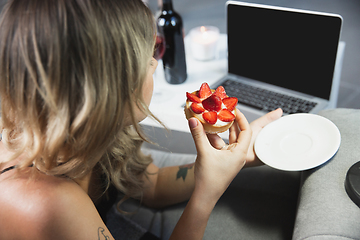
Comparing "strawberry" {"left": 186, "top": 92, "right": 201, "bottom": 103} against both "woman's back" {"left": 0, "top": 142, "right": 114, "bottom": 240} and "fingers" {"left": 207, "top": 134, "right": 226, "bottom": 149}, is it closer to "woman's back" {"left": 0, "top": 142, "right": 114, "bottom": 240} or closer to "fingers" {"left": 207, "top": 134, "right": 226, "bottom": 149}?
"fingers" {"left": 207, "top": 134, "right": 226, "bottom": 149}

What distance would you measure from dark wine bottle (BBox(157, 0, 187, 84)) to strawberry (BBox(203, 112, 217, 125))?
41cm

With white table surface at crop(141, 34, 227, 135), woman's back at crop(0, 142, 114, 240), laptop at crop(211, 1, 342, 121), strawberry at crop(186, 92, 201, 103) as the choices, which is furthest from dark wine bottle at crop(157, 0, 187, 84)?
woman's back at crop(0, 142, 114, 240)

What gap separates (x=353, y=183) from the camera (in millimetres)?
648

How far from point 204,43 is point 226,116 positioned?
71cm

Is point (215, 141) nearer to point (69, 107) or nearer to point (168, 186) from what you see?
point (168, 186)

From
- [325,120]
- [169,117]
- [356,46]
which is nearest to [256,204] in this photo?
[325,120]

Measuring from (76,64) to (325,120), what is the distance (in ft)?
2.27

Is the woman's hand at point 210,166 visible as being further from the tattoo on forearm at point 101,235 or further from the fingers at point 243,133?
the tattoo on forearm at point 101,235

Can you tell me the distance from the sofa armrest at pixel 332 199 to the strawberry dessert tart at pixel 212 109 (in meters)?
0.26

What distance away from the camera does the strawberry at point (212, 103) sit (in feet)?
2.64

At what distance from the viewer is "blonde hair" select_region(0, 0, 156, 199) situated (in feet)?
1.64

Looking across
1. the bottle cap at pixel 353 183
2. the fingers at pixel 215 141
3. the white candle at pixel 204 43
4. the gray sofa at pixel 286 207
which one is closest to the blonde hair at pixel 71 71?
the fingers at pixel 215 141

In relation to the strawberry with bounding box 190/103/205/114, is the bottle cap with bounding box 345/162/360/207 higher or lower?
lower

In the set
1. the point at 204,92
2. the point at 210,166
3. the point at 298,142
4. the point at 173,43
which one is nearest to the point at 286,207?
the point at 298,142
